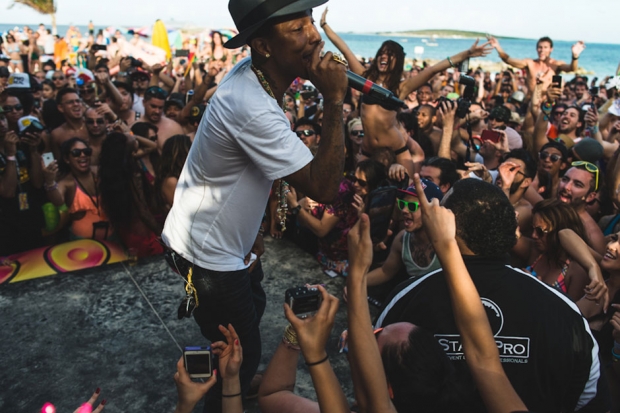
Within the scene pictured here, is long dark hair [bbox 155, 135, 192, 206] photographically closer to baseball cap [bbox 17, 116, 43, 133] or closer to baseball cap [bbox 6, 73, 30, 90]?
baseball cap [bbox 17, 116, 43, 133]

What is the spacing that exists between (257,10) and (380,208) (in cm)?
246

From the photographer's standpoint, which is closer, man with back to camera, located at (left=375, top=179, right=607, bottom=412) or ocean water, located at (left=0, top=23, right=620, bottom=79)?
man with back to camera, located at (left=375, top=179, right=607, bottom=412)

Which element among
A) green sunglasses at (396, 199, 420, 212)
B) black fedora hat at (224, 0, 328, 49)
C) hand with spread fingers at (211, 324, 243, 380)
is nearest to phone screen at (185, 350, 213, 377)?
hand with spread fingers at (211, 324, 243, 380)

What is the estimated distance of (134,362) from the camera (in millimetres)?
3275

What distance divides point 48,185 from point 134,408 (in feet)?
8.38

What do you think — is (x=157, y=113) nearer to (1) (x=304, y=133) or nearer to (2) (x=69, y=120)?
(2) (x=69, y=120)

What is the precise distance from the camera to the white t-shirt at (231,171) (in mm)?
1656

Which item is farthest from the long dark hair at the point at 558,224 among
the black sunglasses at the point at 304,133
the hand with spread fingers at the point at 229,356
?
the black sunglasses at the point at 304,133

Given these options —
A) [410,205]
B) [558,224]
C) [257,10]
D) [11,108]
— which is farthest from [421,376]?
[11,108]

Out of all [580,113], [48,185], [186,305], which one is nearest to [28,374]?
[186,305]

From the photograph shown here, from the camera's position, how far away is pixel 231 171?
73.3 inches

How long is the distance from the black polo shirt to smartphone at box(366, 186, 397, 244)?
2.11 m

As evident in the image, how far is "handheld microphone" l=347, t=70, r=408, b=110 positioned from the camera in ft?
6.79

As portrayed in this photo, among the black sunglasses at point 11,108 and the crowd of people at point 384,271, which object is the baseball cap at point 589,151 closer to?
the crowd of people at point 384,271
